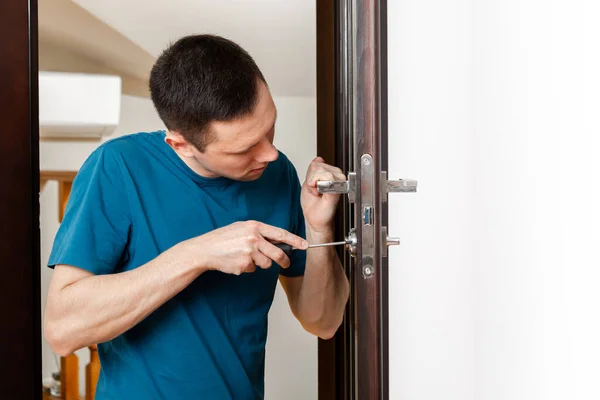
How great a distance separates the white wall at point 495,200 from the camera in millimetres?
1326

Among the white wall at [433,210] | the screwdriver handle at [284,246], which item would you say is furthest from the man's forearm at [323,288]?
the white wall at [433,210]

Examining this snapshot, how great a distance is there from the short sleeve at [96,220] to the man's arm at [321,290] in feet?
1.06

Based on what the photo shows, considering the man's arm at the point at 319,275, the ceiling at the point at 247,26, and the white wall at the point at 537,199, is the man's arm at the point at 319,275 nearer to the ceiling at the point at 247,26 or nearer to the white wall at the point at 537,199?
the ceiling at the point at 247,26

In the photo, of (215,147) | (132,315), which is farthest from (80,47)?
(132,315)

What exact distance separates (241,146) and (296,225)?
242mm

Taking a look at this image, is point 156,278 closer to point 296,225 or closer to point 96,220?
point 96,220

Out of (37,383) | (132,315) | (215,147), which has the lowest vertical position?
(37,383)

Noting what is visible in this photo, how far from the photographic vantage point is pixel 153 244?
1.11 metres

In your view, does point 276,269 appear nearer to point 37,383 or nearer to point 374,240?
point 374,240

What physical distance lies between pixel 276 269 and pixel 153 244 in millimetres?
235

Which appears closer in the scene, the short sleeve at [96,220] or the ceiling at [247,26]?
the short sleeve at [96,220]

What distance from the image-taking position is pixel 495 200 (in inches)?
61.6

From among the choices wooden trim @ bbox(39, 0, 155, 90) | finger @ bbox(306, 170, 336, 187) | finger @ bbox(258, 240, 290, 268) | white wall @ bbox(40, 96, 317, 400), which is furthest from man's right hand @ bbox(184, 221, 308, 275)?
wooden trim @ bbox(39, 0, 155, 90)

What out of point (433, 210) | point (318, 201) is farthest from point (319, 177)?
point (433, 210)
